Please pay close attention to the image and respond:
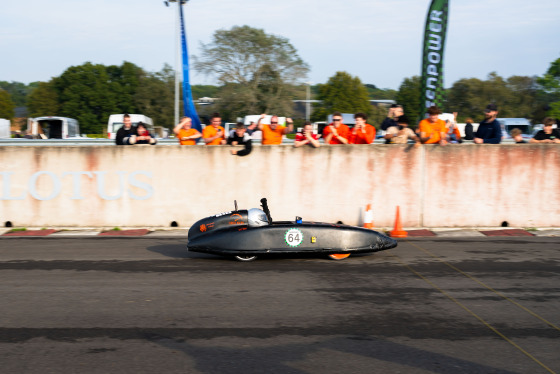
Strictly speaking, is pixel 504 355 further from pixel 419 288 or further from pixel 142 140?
pixel 142 140

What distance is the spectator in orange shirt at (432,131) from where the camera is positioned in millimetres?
11297

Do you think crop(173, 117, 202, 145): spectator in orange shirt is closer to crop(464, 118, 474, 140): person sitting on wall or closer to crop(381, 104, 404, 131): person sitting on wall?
crop(381, 104, 404, 131): person sitting on wall

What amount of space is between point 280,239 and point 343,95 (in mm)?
59060

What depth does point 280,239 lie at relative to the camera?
7734mm

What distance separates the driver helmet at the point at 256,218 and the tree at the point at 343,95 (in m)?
56.4

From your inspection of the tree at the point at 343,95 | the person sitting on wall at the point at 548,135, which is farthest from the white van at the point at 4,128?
the tree at the point at 343,95

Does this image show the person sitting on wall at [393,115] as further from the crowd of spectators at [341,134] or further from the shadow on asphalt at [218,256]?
the shadow on asphalt at [218,256]

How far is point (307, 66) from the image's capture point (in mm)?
48281

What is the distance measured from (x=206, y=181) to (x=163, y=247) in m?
2.43

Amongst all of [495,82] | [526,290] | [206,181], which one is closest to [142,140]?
[206,181]

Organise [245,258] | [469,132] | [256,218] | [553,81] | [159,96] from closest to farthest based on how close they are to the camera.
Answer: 1. [256,218]
2. [245,258]
3. [469,132]
4. [553,81]
5. [159,96]

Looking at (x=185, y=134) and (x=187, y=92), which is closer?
(x=185, y=134)

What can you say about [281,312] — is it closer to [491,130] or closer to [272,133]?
[272,133]

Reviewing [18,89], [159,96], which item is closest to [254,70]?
[159,96]
